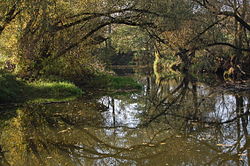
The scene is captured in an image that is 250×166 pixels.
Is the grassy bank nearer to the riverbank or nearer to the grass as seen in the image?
the riverbank

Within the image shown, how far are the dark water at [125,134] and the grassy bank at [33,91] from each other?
1.00 metres

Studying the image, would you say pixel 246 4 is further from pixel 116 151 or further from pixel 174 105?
pixel 116 151

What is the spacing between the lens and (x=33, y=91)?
1231 cm

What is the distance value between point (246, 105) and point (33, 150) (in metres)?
7.94

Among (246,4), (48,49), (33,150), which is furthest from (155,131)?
(246,4)

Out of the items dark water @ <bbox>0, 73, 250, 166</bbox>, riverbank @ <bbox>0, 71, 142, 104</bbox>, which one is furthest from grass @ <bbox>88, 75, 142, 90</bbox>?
dark water @ <bbox>0, 73, 250, 166</bbox>

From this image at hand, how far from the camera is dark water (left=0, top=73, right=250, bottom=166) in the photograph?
5.40m

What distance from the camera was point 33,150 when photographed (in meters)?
5.92

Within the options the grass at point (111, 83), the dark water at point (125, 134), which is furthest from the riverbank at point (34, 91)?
the dark water at point (125, 134)

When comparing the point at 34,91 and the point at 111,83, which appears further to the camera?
the point at 111,83

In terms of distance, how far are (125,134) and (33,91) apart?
648 centimetres

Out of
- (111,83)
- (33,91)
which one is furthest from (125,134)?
(111,83)

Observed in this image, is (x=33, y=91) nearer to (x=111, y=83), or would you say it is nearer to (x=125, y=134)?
Result: (x=111, y=83)

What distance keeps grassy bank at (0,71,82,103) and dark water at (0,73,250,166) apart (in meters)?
→ 1.00
